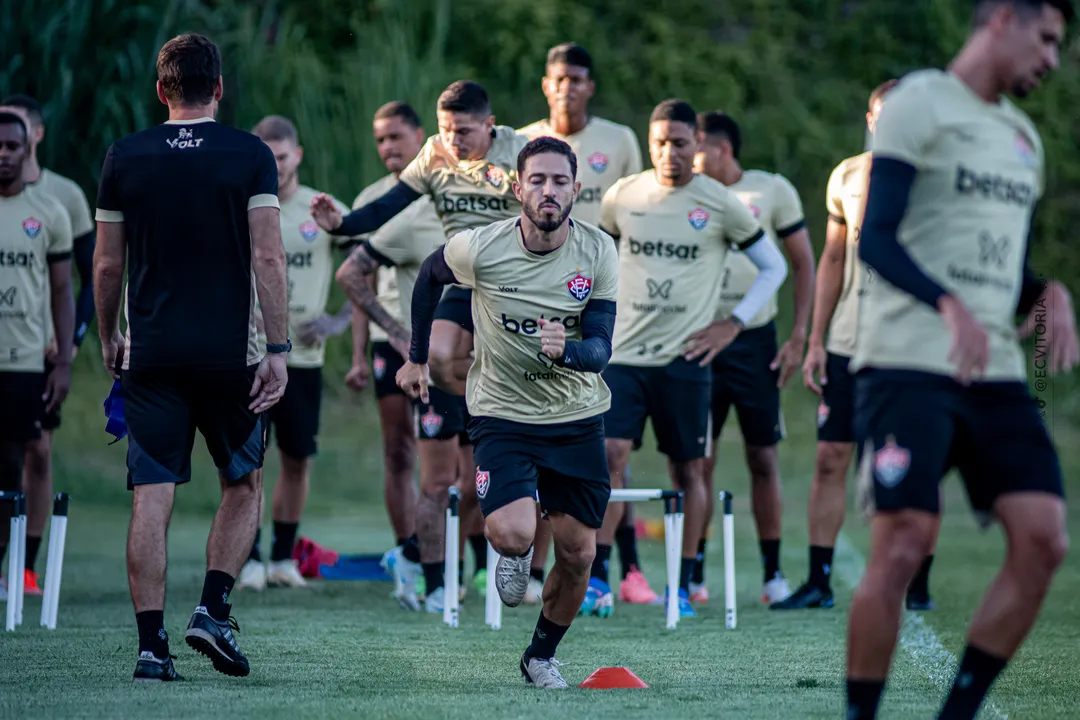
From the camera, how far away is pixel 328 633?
7395 mm

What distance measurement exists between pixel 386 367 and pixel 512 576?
3914mm

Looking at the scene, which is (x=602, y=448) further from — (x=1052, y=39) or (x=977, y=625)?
(x=1052, y=39)

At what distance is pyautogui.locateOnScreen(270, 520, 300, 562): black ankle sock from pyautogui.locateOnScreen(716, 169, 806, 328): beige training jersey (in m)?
2.97

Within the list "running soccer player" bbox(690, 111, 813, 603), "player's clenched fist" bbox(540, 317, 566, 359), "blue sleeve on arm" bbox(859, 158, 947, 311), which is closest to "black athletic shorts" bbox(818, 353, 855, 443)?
"running soccer player" bbox(690, 111, 813, 603)

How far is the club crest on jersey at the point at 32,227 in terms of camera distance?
884cm

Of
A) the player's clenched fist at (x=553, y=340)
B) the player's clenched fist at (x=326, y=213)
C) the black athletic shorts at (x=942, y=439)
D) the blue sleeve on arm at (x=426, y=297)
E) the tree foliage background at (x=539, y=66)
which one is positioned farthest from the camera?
the tree foliage background at (x=539, y=66)

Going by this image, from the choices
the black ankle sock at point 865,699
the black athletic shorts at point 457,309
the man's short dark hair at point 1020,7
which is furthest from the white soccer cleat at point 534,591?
the man's short dark hair at point 1020,7

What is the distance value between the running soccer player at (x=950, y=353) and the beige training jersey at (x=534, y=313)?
5.85ft

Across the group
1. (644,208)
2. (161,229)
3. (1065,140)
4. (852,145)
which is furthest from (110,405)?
(1065,140)

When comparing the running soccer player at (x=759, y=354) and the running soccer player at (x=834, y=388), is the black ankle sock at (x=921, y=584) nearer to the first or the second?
the running soccer player at (x=834, y=388)

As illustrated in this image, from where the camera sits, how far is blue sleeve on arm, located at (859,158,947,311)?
4133mm

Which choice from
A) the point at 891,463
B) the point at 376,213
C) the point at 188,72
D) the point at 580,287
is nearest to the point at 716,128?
the point at 376,213

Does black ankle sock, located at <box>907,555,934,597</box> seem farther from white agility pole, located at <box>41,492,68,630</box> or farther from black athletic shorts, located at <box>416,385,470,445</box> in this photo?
white agility pole, located at <box>41,492,68,630</box>

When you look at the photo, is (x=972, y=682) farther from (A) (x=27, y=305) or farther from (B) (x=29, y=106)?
(B) (x=29, y=106)
